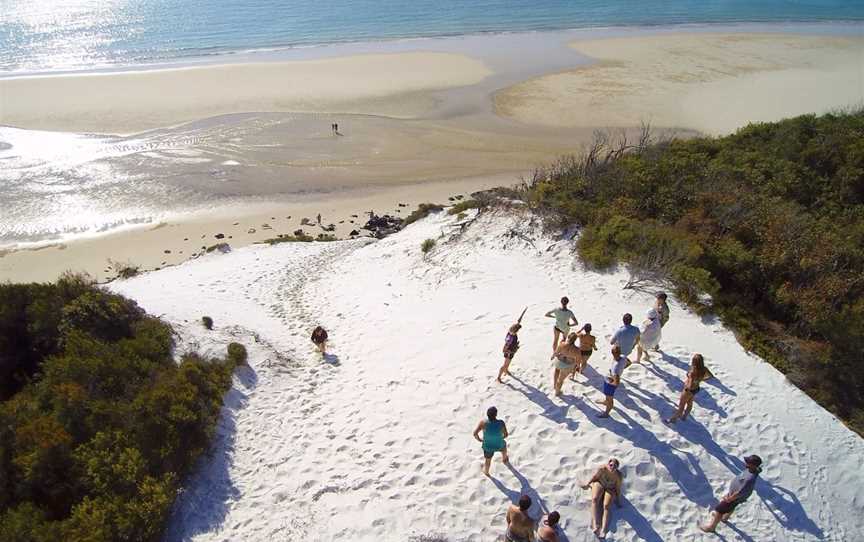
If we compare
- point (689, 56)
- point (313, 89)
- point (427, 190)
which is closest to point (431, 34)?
point (313, 89)

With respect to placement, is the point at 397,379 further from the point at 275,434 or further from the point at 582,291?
the point at 582,291

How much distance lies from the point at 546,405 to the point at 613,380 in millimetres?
1350

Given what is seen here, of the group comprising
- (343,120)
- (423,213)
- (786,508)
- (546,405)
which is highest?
(343,120)

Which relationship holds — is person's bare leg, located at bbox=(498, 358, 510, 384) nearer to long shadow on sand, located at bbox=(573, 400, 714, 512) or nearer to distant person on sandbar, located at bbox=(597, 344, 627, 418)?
long shadow on sand, located at bbox=(573, 400, 714, 512)

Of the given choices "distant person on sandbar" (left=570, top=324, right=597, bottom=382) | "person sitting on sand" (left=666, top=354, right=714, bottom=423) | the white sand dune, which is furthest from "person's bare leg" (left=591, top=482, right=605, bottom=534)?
"distant person on sandbar" (left=570, top=324, right=597, bottom=382)

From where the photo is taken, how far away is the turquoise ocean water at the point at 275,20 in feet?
167

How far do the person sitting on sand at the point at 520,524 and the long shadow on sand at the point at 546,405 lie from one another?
2.32 m

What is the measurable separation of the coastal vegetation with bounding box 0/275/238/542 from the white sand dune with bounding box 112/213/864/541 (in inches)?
24.3

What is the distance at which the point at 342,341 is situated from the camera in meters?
14.0

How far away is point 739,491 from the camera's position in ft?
24.0

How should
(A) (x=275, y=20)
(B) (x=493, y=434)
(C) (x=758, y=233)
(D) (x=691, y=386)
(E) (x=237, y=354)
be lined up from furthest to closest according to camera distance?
1. (A) (x=275, y=20)
2. (C) (x=758, y=233)
3. (E) (x=237, y=354)
4. (D) (x=691, y=386)
5. (B) (x=493, y=434)

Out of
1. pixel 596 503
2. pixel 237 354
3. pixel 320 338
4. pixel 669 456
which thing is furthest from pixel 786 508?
pixel 237 354

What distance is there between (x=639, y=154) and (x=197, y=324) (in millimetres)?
16870

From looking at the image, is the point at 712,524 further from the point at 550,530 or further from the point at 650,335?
the point at 650,335
